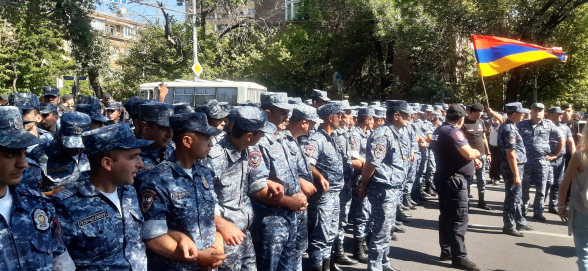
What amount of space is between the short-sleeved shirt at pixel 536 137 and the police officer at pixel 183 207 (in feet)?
24.3

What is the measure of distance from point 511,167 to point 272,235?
187 inches

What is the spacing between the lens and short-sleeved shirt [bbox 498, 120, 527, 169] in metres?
7.40

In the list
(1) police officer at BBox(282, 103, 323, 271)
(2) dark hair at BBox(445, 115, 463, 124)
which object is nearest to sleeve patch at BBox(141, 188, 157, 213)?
(1) police officer at BBox(282, 103, 323, 271)

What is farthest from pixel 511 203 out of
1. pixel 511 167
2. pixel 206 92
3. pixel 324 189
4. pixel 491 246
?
pixel 206 92

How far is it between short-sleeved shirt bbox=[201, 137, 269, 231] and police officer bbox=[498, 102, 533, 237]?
4.94 metres

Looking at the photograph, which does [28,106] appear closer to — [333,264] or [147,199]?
[147,199]

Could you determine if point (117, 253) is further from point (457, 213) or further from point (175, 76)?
point (175, 76)

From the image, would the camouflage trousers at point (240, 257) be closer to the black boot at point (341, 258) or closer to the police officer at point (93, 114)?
the police officer at point (93, 114)

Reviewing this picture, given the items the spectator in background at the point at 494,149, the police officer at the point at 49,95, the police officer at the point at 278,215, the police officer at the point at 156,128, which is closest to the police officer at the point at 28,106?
the police officer at the point at 156,128

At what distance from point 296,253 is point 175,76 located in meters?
22.0

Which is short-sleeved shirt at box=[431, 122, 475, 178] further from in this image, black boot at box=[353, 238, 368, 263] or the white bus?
the white bus

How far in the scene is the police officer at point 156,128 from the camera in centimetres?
375

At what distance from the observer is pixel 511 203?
7684mm

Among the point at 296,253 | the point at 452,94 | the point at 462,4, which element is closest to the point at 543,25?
the point at 462,4
